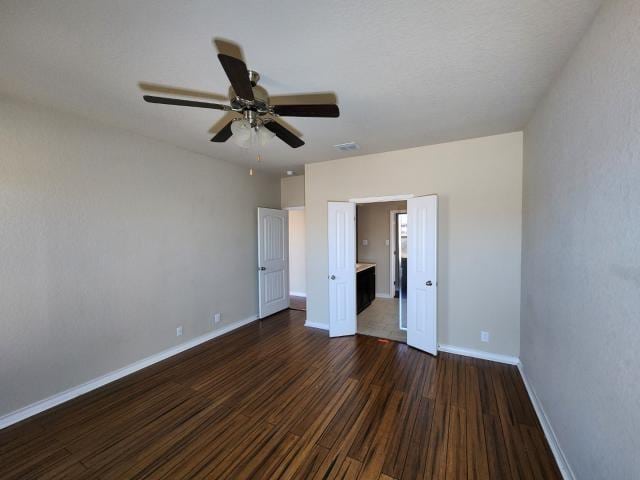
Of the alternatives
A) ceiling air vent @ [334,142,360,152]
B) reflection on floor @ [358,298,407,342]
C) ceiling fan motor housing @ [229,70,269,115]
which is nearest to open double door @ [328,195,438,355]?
reflection on floor @ [358,298,407,342]

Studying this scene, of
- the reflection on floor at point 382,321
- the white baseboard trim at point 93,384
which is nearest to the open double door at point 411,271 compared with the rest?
the reflection on floor at point 382,321

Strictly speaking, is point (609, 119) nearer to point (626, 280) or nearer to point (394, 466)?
point (626, 280)

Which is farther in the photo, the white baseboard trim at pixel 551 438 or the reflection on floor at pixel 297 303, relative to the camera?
the reflection on floor at pixel 297 303

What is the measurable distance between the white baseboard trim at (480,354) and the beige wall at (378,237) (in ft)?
9.08

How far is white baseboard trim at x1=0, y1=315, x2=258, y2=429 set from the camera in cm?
223

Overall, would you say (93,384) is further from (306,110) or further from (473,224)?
(473,224)

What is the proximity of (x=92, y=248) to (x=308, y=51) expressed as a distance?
2838 mm

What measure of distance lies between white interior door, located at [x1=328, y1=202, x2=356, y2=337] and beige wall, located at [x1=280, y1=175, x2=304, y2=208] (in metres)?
1.46

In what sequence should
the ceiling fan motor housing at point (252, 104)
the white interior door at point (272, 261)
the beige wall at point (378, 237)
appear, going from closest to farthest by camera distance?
1. the ceiling fan motor housing at point (252, 104)
2. the white interior door at point (272, 261)
3. the beige wall at point (378, 237)

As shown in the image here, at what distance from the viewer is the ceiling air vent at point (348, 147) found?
3432 millimetres

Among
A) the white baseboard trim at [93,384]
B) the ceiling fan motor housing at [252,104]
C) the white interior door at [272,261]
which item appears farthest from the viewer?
the white interior door at [272,261]

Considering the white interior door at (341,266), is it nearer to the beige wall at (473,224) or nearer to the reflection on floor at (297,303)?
the beige wall at (473,224)

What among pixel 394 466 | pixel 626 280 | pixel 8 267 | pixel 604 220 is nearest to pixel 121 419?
pixel 8 267


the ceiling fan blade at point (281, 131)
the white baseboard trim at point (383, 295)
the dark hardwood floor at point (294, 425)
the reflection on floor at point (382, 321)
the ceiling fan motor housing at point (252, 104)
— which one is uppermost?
the ceiling fan motor housing at point (252, 104)
